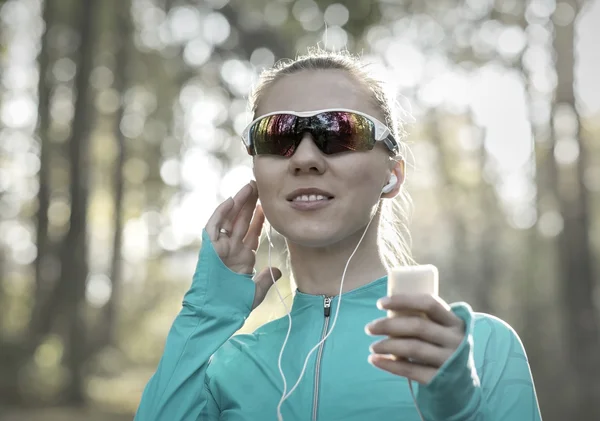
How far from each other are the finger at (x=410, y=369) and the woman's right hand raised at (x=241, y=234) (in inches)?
46.9

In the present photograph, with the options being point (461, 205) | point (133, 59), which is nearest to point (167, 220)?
point (133, 59)

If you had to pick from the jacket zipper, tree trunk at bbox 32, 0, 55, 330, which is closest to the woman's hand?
the jacket zipper

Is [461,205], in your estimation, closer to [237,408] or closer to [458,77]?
[458,77]

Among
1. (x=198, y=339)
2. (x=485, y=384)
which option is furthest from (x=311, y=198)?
(x=485, y=384)

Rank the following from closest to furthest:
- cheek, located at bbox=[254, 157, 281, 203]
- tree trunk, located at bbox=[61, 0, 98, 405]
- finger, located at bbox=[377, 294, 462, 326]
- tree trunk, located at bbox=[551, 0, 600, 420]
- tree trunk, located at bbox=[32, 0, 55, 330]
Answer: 1. finger, located at bbox=[377, 294, 462, 326]
2. cheek, located at bbox=[254, 157, 281, 203]
3. tree trunk, located at bbox=[551, 0, 600, 420]
4. tree trunk, located at bbox=[61, 0, 98, 405]
5. tree trunk, located at bbox=[32, 0, 55, 330]

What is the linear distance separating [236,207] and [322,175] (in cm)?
63

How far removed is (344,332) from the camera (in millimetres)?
2787

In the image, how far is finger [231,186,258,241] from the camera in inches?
127

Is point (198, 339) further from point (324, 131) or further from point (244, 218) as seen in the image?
point (324, 131)

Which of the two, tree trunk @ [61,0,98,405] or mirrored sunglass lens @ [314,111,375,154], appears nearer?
mirrored sunglass lens @ [314,111,375,154]

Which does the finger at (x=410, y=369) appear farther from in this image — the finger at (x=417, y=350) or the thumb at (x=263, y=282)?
the thumb at (x=263, y=282)

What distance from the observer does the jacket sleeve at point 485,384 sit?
Result: 1.94m

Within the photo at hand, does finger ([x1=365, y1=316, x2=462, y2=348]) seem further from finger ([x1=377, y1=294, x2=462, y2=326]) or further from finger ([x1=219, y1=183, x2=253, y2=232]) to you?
finger ([x1=219, y1=183, x2=253, y2=232])

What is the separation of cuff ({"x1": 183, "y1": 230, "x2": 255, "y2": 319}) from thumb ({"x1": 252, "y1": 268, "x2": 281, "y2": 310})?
0.05 meters
